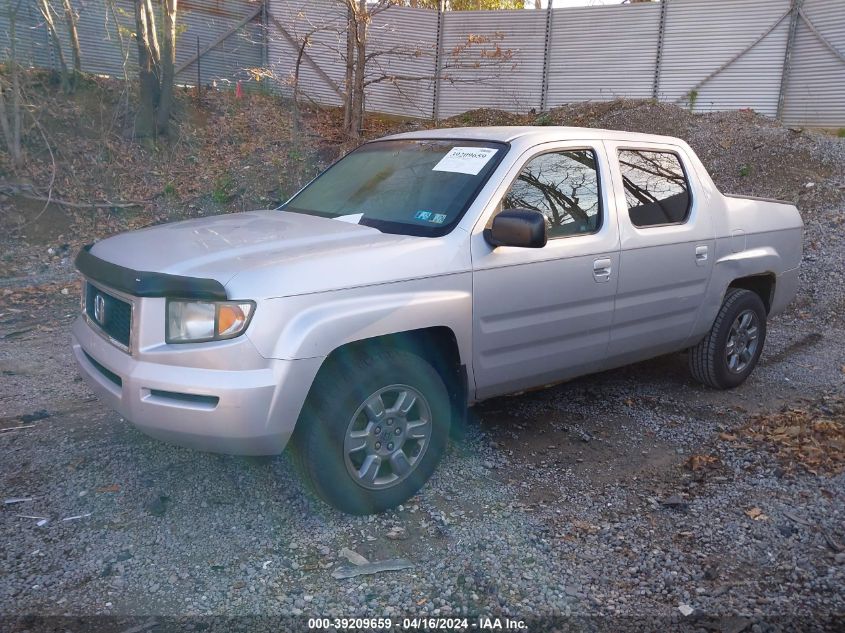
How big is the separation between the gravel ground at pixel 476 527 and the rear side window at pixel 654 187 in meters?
1.33

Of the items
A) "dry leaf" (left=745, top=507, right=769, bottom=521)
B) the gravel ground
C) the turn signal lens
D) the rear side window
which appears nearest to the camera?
the gravel ground

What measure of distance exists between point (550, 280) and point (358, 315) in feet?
4.16

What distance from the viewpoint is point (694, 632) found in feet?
9.65

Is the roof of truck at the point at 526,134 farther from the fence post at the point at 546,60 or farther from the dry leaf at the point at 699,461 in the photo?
the fence post at the point at 546,60

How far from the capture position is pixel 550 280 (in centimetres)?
420

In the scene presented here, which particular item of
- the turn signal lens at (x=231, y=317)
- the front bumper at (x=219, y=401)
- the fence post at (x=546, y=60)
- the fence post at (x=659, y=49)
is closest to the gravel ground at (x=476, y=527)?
the front bumper at (x=219, y=401)

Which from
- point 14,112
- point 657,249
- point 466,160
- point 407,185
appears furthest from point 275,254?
point 14,112

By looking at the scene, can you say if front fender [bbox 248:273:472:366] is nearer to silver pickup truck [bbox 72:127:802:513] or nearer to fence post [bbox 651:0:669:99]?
silver pickup truck [bbox 72:127:802:513]

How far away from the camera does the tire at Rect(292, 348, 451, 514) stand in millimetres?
3432

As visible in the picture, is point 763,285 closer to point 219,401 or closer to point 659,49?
point 219,401

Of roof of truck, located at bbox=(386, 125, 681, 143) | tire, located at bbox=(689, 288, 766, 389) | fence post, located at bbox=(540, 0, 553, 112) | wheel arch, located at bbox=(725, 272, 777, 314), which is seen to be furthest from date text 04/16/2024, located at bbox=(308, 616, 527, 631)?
fence post, located at bbox=(540, 0, 553, 112)

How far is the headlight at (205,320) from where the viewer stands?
319 cm

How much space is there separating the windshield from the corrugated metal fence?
9.02 m

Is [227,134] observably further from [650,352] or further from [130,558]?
[130,558]
